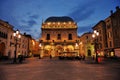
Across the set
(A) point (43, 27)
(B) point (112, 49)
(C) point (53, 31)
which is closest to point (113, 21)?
(B) point (112, 49)

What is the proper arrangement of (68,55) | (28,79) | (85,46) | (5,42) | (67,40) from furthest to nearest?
(85,46) < (67,40) < (68,55) < (5,42) < (28,79)

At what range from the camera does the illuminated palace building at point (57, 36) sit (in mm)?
54344

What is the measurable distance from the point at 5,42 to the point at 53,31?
82.6 ft

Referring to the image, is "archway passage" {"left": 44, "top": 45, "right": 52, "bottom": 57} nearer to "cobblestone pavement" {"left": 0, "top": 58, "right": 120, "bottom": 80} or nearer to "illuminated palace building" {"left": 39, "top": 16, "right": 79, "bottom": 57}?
"illuminated palace building" {"left": 39, "top": 16, "right": 79, "bottom": 57}

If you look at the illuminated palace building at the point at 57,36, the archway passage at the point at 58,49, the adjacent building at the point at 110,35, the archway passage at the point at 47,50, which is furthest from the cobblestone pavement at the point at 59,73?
the archway passage at the point at 47,50

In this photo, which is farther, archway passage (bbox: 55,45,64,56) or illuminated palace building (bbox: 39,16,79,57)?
archway passage (bbox: 55,45,64,56)

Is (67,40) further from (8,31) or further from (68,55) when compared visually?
(8,31)

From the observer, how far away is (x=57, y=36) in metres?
57.1

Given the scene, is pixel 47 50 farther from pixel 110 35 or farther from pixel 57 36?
pixel 110 35

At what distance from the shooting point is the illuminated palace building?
5434 cm

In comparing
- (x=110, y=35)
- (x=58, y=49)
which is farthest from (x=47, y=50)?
(x=110, y=35)

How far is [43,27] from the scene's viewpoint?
57.3 meters

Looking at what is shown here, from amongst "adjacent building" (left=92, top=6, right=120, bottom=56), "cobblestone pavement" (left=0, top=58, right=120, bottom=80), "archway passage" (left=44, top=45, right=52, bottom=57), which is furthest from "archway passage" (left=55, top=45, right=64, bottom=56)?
"cobblestone pavement" (left=0, top=58, right=120, bottom=80)

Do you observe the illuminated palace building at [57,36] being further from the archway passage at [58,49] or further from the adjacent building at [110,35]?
the adjacent building at [110,35]
